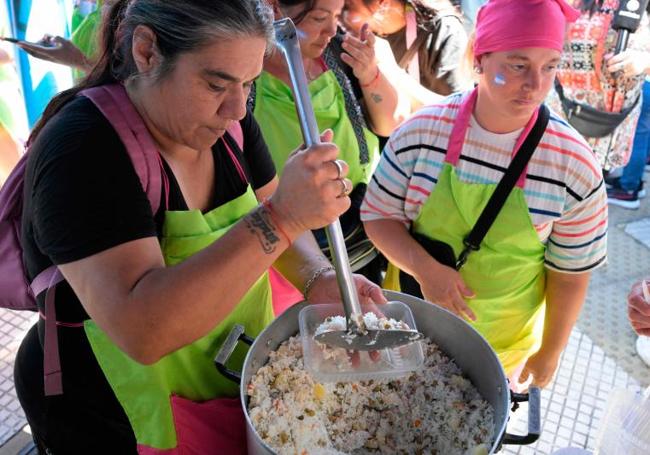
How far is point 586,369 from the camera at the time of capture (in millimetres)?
2793

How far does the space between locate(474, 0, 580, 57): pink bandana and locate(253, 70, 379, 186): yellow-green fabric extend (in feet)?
1.85

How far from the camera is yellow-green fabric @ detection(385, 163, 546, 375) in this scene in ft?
5.15

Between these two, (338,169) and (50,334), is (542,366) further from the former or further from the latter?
(50,334)

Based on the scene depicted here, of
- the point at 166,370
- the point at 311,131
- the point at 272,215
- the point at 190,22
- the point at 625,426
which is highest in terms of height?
the point at 190,22

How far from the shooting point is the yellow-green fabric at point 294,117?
182cm

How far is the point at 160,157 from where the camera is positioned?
1082mm

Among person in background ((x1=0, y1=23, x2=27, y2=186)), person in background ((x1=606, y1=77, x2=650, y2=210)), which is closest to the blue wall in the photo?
person in background ((x1=0, y1=23, x2=27, y2=186))

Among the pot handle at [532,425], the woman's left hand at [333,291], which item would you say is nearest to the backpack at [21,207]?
the woman's left hand at [333,291]

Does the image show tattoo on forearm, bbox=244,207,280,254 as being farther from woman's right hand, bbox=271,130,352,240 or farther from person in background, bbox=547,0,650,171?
person in background, bbox=547,0,650,171

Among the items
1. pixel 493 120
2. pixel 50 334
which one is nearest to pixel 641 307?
pixel 493 120

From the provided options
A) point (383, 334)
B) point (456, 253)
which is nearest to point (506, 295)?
point (456, 253)

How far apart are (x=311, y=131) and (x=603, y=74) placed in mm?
2933

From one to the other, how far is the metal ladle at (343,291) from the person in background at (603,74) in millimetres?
2480

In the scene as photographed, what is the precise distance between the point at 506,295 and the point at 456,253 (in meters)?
0.20
